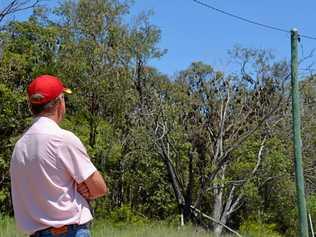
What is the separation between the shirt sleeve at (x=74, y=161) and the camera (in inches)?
119

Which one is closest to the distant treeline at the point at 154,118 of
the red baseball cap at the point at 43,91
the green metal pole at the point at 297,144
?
the green metal pole at the point at 297,144

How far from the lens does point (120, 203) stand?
31656 millimetres

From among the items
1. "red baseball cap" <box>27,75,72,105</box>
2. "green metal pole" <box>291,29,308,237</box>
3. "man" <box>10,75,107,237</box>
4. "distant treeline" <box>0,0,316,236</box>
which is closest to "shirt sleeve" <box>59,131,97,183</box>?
"man" <box>10,75,107,237</box>

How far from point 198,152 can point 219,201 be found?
3171 millimetres

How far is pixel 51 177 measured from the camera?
305 centimetres

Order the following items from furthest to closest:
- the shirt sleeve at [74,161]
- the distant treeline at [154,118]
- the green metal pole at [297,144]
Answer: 1. the distant treeline at [154,118]
2. the green metal pole at [297,144]
3. the shirt sleeve at [74,161]

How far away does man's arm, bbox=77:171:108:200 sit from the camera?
3057 mm

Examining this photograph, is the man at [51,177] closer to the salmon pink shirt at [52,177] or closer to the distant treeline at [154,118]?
the salmon pink shirt at [52,177]

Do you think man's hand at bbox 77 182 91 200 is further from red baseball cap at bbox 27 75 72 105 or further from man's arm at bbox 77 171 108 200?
red baseball cap at bbox 27 75 72 105

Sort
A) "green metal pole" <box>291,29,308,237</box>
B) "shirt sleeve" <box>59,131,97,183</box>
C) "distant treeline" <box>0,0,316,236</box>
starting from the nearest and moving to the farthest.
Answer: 1. "shirt sleeve" <box>59,131,97,183</box>
2. "green metal pole" <box>291,29,308,237</box>
3. "distant treeline" <box>0,0,316,236</box>

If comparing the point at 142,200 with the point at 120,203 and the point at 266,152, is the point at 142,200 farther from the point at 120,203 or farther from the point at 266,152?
the point at 266,152

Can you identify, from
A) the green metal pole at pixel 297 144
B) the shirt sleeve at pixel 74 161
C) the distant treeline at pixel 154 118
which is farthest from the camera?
the distant treeline at pixel 154 118

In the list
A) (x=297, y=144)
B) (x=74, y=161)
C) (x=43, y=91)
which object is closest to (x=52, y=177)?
(x=74, y=161)

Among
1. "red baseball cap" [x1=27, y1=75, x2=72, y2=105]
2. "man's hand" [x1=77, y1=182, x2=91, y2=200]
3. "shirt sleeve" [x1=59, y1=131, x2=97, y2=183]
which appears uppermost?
"red baseball cap" [x1=27, y1=75, x2=72, y2=105]
